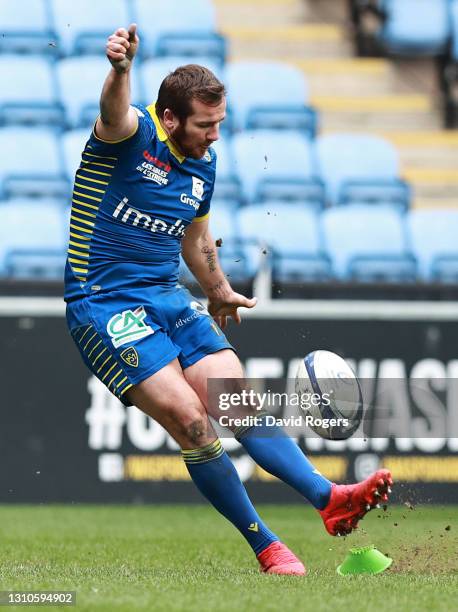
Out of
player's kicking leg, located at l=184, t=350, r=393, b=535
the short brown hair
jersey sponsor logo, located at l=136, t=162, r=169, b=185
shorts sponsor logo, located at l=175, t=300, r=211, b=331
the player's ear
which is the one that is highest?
the short brown hair

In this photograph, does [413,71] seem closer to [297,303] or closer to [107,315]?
[297,303]

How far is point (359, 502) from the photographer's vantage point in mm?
5309

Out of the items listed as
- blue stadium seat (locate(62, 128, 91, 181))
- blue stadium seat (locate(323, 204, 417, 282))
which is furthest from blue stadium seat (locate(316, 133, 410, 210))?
blue stadium seat (locate(62, 128, 91, 181))

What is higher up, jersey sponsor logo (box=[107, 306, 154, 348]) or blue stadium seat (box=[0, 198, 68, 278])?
jersey sponsor logo (box=[107, 306, 154, 348])

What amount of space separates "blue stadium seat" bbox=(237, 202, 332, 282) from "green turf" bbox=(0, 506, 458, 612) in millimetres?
2078

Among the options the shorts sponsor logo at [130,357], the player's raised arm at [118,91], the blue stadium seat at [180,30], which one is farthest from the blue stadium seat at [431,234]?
the player's raised arm at [118,91]

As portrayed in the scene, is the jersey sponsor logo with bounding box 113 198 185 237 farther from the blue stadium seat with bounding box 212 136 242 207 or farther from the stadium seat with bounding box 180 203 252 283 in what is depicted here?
the blue stadium seat with bounding box 212 136 242 207

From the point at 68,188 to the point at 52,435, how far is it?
245cm

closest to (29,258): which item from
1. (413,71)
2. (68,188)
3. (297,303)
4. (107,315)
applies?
(68,188)

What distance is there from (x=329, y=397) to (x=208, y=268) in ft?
3.14

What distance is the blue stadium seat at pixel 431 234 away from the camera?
455 inches

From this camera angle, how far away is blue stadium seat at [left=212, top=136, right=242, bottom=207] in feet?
36.3

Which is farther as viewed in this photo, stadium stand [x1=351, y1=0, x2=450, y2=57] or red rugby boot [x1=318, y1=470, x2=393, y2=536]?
stadium stand [x1=351, y1=0, x2=450, y2=57]

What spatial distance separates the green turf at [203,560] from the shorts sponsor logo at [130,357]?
89 cm
